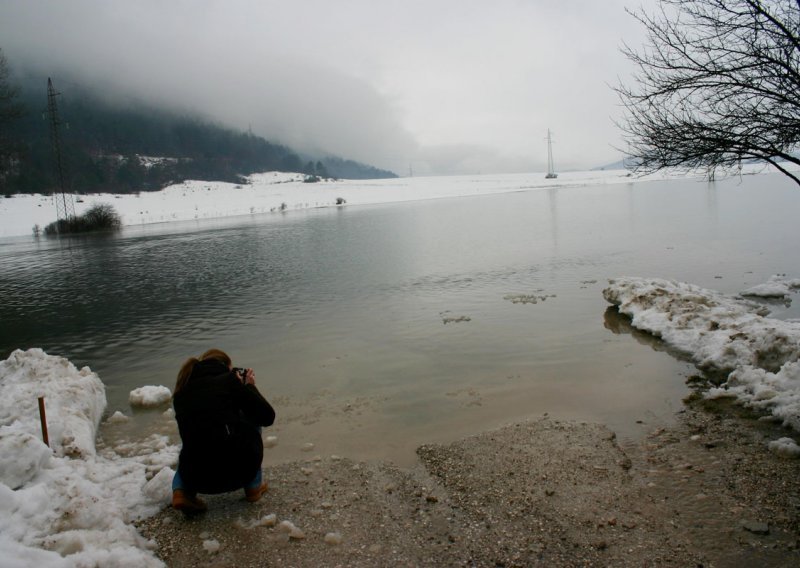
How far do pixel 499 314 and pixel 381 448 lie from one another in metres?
7.67

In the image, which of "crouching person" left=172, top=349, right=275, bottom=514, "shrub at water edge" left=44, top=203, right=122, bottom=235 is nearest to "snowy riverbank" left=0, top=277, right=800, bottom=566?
"crouching person" left=172, top=349, right=275, bottom=514

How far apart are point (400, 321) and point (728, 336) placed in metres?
7.27

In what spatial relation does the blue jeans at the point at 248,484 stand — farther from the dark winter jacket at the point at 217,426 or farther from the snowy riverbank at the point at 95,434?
the snowy riverbank at the point at 95,434

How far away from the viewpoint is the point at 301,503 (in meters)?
5.52

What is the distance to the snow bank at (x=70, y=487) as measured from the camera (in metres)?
4.29

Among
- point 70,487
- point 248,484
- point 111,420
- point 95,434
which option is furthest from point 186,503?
point 111,420

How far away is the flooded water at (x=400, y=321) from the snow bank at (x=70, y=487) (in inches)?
53.0

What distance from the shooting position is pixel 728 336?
9688 millimetres

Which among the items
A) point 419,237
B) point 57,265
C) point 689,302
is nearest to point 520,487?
point 689,302

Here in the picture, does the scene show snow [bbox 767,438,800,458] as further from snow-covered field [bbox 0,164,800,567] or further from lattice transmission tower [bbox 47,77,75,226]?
lattice transmission tower [bbox 47,77,75,226]

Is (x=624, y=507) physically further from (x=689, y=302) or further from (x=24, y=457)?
(x=689, y=302)

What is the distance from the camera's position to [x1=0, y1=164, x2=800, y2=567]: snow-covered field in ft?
14.6

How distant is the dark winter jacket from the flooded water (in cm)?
172

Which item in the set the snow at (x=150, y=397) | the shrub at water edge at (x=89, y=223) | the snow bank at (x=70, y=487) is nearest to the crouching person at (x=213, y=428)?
the snow bank at (x=70, y=487)
